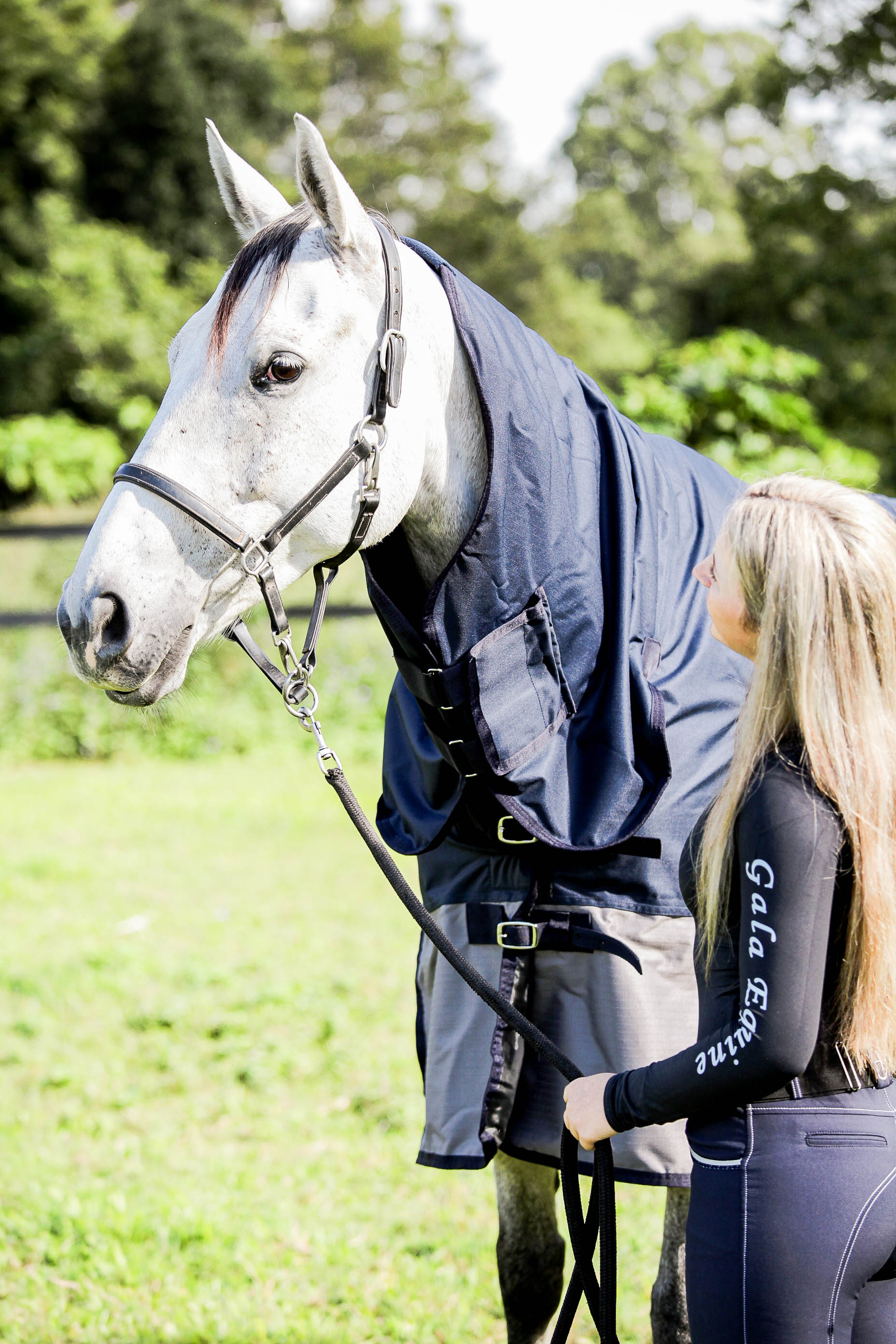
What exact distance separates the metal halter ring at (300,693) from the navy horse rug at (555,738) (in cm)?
14

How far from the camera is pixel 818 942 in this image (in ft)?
3.66

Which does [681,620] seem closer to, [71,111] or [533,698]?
[533,698]

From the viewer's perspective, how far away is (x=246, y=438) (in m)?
1.48

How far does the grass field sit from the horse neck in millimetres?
1810

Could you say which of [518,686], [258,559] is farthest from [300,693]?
[518,686]

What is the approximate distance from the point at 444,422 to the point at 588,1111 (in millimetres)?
940

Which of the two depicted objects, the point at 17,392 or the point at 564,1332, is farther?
the point at 17,392

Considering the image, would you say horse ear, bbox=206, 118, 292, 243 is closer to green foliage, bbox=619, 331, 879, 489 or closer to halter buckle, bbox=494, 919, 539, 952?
Result: halter buckle, bbox=494, 919, 539, 952

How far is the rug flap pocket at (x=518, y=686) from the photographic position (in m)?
1.51

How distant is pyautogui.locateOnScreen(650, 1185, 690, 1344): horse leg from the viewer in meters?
1.73

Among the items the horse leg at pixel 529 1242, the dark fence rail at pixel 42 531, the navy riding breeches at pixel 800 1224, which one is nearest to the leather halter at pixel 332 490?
the navy riding breeches at pixel 800 1224

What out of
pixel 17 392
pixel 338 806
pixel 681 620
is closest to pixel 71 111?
pixel 17 392

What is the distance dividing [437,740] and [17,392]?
62.3 feet

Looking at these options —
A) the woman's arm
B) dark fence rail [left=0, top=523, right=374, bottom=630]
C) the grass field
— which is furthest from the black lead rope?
dark fence rail [left=0, top=523, right=374, bottom=630]
